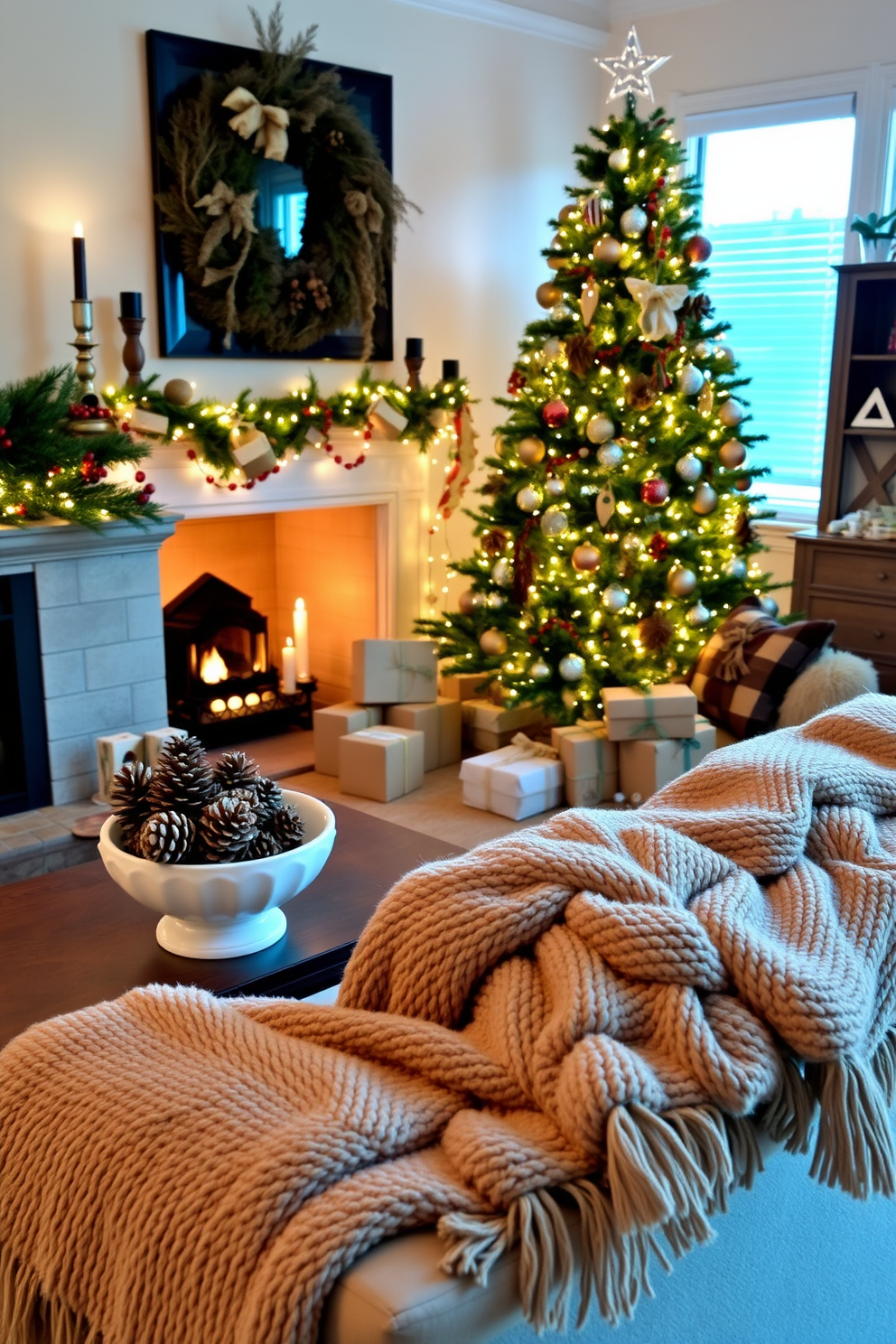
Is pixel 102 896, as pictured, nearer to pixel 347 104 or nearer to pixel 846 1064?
pixel 846 1064

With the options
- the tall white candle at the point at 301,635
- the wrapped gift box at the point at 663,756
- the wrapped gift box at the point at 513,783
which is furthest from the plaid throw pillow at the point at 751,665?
the tall white candle at the point at 301,635

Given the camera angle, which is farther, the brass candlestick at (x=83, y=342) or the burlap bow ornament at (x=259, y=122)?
the burlap bow ornament at (x=259, y=122)

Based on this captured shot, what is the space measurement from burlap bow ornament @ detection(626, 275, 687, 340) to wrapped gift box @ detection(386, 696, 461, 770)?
1427mm

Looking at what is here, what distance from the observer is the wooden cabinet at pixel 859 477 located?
14.2ft

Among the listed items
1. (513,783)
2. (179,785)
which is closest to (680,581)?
(513,783)

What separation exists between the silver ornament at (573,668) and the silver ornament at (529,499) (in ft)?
1.72

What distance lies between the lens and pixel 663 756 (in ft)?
12.2

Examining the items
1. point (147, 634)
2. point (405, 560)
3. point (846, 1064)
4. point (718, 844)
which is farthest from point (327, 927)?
point (405, 560)

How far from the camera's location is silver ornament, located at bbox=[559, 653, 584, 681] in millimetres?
3914

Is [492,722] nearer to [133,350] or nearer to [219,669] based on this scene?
[219,669]

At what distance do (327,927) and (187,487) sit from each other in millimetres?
Result: 2330

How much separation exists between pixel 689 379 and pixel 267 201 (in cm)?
150

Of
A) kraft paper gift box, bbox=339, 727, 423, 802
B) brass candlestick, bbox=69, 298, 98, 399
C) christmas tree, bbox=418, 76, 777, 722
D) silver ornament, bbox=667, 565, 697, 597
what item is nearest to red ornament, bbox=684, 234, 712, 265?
christmas tree, bbox=418, 76, 777, 722

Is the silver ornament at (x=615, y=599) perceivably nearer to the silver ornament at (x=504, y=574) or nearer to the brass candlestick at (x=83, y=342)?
the silver ornament at (x=504, y=574)
